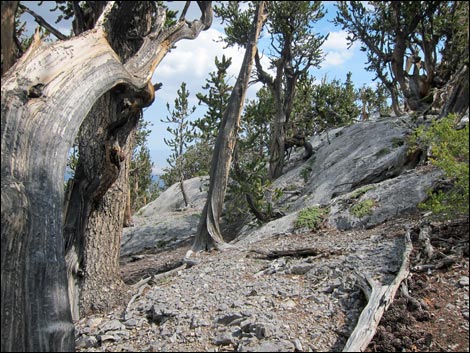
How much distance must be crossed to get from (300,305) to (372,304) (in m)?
1.00

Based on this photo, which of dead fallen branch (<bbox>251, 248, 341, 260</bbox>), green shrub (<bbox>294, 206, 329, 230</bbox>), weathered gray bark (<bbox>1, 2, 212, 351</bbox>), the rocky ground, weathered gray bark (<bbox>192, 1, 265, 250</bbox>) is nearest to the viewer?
weathered gray bark (<bbox>1, 2, 212, 351</bbox>)

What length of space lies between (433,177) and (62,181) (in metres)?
7.05

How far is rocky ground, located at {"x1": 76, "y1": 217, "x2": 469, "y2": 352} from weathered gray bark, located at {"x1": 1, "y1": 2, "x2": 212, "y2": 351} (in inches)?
56.2

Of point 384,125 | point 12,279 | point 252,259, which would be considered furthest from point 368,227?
point 384,125

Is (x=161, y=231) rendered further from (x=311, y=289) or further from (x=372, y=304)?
(x=372, y=304)

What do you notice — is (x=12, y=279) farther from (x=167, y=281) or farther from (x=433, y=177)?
(x=433, y=177)

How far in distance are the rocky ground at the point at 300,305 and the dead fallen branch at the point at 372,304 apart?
0.36ft

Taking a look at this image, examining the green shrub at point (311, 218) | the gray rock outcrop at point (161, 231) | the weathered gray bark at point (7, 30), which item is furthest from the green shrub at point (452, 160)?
the gray rock outcrop at point (161, 231)

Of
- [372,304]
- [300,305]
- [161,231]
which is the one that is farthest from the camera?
[161,231]

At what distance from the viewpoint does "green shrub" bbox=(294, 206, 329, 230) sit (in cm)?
992

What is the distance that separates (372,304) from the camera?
466 centimetres

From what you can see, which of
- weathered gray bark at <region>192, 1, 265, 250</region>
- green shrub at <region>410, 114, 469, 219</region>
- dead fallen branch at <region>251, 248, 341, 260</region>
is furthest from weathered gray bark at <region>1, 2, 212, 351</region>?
weathered gray bark at <region>192, 1, 265, 250</region>

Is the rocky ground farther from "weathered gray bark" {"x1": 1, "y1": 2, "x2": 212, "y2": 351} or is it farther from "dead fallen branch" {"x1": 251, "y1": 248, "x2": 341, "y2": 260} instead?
"weathered gray bark" {"x1": 1, "y1": 2, "x2": 212, "y2": 351}

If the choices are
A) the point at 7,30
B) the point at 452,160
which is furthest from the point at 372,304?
the point at 7,30
